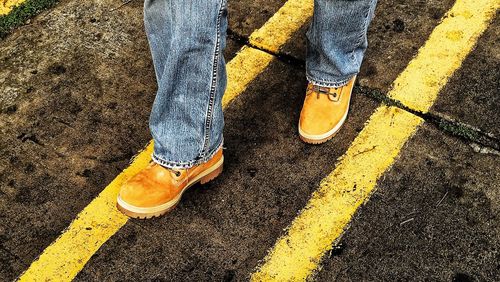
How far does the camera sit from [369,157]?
7.09 ft

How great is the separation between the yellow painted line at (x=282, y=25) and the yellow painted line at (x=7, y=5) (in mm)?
1161

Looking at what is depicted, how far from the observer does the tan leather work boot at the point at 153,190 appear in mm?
1968

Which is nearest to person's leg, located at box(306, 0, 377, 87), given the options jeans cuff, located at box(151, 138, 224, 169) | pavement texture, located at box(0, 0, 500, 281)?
pavement texture, located at box(0, 0, 500, 281)

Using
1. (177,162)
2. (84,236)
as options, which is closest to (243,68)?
(177,162)

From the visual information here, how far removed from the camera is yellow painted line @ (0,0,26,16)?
278cm

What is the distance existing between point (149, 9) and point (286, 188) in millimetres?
777

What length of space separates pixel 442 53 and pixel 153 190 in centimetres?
140

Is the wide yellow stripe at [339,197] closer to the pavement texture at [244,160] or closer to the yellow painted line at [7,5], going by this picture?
the pavement texture at [244,160]

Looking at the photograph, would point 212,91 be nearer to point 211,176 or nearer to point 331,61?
point 211,176

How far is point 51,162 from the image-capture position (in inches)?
85.9

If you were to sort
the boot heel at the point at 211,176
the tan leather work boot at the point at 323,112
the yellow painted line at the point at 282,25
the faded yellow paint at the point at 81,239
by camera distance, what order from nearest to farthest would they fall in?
the faded yellow paint at the point at 81,239, the boot heel at the point at 211,176, the tan leather work boot at the point at 323,112, the yellow painted line at the point at 282,25

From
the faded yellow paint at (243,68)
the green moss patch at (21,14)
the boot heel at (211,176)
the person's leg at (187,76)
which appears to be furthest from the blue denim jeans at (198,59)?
the green moss patch at (21,14)

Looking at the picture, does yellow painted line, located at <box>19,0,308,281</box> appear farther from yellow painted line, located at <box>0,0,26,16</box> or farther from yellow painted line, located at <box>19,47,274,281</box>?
yellow painted line, located at <box>0,0,26,16</box>

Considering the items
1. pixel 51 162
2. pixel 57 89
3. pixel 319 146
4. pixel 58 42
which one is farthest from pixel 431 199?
pixel 58 42
